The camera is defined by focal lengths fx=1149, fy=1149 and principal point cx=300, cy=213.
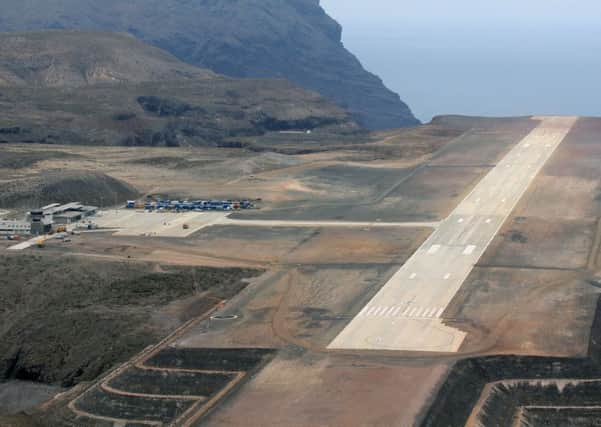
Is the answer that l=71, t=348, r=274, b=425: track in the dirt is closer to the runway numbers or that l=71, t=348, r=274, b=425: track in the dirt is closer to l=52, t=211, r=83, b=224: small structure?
the runway numbers

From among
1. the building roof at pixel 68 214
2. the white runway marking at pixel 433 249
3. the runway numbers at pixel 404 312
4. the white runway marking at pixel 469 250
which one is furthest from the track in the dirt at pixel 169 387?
the building roof at pixel 68 214

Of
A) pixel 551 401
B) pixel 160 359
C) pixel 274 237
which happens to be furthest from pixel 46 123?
pixel 551 401

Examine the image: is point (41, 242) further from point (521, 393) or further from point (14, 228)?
point (521, 393)

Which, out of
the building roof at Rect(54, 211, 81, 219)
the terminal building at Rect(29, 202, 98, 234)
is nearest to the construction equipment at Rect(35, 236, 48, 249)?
the terminal building at Rect(29, 202, 98, 234)

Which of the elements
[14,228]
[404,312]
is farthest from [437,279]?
[14,228]

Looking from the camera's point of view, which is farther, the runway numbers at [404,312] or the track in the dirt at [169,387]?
the runway numbers at [404,312]

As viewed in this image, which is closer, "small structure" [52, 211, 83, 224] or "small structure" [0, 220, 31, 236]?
"small structure" [0, 220, 31, 236]

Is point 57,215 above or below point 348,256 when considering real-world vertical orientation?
above

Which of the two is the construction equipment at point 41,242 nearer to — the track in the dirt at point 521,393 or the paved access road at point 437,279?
the paved access road at point 437,279
